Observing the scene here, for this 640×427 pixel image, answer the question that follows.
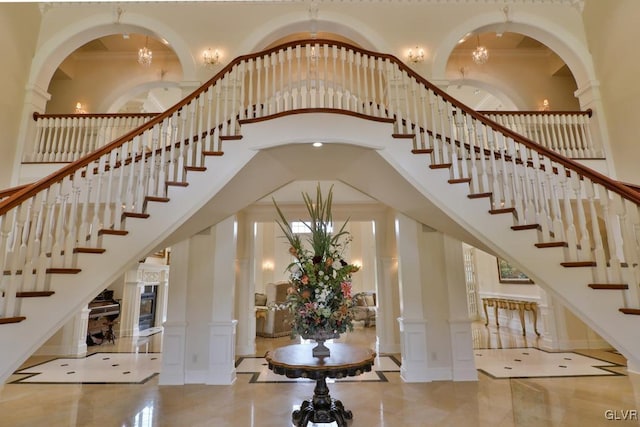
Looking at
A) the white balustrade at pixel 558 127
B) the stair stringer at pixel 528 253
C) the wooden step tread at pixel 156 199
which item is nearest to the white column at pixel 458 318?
the stair stringer at pixel 528 253

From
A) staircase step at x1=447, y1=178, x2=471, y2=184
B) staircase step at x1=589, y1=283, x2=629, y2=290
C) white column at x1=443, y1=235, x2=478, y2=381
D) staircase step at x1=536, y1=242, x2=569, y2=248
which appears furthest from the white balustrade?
staircase step at x1=589, y1=283, x2=629, y2=290

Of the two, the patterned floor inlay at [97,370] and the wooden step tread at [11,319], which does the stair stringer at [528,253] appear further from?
Answer: the patterned floor inlay at [97,370]

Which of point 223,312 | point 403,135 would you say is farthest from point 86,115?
point 403,135

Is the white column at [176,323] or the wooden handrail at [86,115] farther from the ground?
the wooden handrail at [86,115]

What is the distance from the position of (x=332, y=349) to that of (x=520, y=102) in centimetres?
703

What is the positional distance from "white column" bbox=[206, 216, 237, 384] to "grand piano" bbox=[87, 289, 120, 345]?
12.4 ft

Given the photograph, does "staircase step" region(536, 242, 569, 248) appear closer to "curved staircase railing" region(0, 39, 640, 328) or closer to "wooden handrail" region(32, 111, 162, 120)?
"curved staircase railing" region(0, 39, 640, 328)

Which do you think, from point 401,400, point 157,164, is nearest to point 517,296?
point 401,400

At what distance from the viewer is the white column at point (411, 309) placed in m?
4.66

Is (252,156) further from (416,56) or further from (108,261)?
A: (416,56)

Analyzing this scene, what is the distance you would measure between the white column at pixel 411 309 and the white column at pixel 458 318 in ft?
1.30

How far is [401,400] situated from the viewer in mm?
3912

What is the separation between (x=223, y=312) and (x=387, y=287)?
11.1 ft

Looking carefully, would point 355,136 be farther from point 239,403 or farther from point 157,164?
point 239,403
